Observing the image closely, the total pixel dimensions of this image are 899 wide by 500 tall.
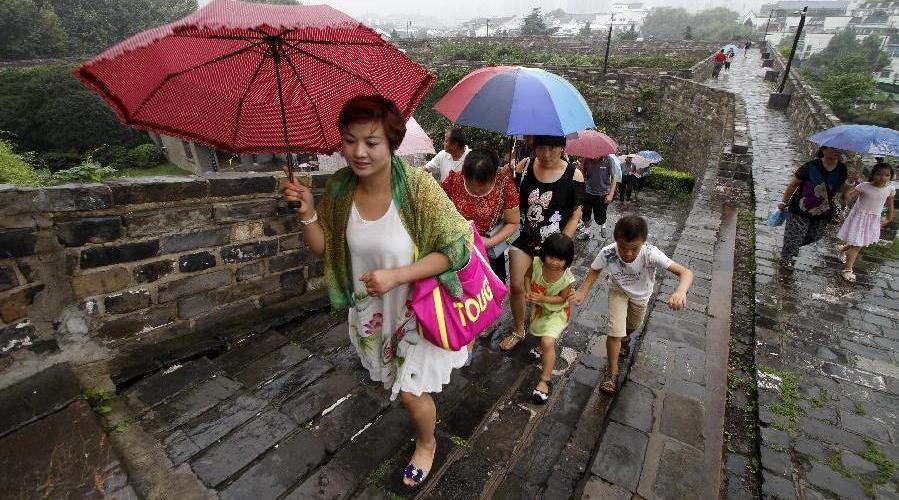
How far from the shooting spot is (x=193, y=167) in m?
30.0

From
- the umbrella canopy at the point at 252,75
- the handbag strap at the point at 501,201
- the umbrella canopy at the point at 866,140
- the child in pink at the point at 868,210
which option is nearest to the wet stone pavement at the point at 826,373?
the child in pink at the point at 868,210

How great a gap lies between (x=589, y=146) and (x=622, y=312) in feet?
13.7

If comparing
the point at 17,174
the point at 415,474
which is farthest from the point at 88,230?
the point at 17,174

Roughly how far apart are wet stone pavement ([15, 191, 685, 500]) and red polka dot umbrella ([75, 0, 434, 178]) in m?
1.65

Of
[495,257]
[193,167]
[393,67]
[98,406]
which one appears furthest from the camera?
[193,167]

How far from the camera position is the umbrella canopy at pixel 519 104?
331cm

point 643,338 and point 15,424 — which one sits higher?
point 15,424

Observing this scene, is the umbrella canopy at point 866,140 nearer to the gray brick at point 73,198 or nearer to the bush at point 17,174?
the gray brick at point 73,198

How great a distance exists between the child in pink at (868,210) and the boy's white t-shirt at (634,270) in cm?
463

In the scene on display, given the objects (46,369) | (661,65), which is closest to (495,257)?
(46,369)

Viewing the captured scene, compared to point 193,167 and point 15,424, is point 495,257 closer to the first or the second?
point 15,424

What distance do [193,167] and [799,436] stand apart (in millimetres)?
34410

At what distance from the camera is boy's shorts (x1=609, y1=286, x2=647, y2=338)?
3303 millimetres

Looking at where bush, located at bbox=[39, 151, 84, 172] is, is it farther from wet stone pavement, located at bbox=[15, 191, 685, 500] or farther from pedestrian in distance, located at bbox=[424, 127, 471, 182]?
wet stone pavement, located at bbox=[15, 191, 685, 500]
